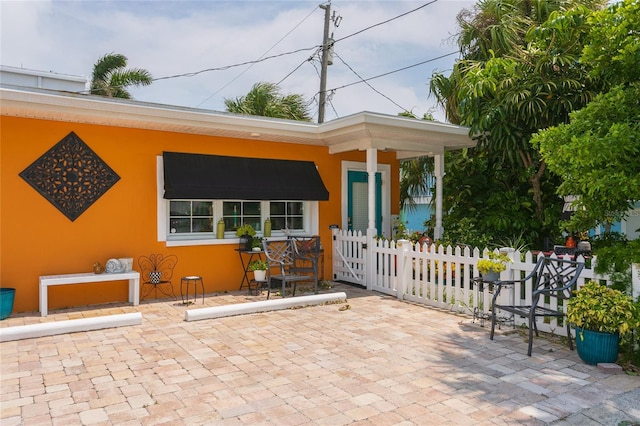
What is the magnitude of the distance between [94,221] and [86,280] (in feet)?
3.19

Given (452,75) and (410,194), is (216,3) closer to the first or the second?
(452,75)

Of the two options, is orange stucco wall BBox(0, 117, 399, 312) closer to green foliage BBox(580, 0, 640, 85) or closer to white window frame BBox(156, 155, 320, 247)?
white window frame BBox(156, 155, 320, 247)

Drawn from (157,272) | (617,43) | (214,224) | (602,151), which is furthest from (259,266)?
(617,43)

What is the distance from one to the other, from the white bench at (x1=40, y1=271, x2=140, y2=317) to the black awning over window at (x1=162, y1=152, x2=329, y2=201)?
1334mm

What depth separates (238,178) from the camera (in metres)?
7.61

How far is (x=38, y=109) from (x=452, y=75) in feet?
25.0

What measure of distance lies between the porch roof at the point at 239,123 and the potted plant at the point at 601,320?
158 inches

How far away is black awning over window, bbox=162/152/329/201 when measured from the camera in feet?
23.1

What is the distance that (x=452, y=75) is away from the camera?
9.48m

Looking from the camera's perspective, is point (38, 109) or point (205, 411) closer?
point (205, 411)

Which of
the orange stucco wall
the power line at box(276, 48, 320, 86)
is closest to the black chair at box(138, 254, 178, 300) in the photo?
the orange stucco wall

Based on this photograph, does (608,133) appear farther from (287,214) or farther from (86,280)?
(86,280)

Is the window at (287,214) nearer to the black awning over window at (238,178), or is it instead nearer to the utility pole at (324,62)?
the black awning over window at (238,178)

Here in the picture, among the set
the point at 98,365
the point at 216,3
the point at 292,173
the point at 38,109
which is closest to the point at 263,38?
the point at 216,3
